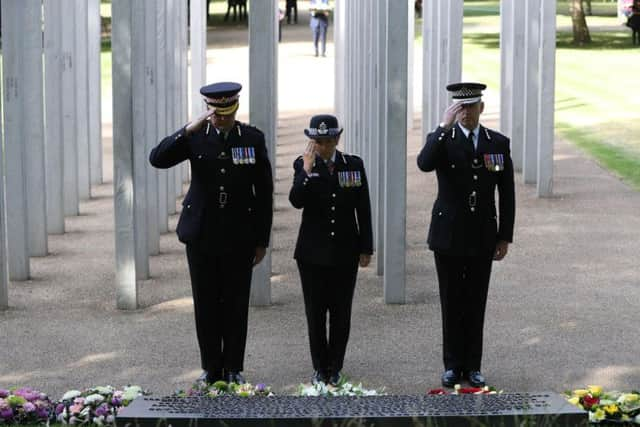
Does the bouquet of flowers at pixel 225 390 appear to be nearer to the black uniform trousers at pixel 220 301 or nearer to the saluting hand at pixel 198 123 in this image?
the black uniform trousers at pixel 220 301

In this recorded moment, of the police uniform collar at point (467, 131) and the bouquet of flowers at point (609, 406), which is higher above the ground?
the police uniform collar at point (467, 131)

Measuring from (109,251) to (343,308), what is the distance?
20.6 feet

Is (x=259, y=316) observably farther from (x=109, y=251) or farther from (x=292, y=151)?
(x=292, y=151)

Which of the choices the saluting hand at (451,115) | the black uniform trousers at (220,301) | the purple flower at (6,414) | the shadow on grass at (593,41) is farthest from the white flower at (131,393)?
the shadow on grass at (593,41)

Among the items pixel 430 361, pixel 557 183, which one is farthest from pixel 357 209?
pixel 557 183

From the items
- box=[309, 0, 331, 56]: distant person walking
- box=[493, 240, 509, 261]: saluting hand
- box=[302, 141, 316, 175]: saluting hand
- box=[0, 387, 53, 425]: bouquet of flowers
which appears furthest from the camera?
box=[309, 0, 331, 56]: distant person walking

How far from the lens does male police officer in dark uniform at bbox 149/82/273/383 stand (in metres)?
9.69

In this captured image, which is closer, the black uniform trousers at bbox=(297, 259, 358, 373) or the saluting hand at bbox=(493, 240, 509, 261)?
the black uniform trousers at bbox=(297, 259, 358, 373)

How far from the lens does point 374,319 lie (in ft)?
39.8

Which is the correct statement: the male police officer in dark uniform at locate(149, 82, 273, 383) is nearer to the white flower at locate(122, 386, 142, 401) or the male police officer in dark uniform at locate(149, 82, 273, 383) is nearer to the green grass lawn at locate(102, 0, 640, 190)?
the white flower at locate(122, 386, 142, 401)

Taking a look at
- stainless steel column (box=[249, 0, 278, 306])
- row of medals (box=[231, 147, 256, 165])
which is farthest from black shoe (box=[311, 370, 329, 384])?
stainless steel column (box=[249, 0, 278, 306])

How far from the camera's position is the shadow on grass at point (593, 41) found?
4569cm

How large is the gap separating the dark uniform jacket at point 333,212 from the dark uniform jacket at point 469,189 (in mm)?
475

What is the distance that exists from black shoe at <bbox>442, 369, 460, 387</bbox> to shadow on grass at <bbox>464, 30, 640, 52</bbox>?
3546cm
